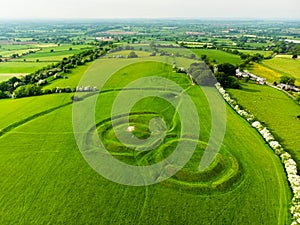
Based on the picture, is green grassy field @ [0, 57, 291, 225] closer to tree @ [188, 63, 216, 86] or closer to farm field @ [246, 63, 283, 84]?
tree @ [188, 63, 216, 86]

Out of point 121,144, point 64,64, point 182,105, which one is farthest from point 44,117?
point 64,64

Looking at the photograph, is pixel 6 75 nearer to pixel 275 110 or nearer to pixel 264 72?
pixel 275 110

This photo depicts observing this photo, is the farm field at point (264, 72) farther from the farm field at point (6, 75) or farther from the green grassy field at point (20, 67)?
the farm field at point (6, 75)

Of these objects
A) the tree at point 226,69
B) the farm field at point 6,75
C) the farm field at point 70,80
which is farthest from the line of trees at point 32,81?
the tree at point 226,69

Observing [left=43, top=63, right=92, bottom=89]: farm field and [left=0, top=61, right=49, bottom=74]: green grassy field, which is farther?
[left=0, top=61, right=49, bottom=74]: green grassy field

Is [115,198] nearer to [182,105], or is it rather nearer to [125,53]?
[182,105]

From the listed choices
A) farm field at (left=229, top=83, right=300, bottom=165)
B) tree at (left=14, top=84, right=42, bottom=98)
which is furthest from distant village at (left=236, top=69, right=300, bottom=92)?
tree at (left=14, top=84, right=42, bottom=98)

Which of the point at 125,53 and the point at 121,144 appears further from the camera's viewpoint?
the point at 125,53
